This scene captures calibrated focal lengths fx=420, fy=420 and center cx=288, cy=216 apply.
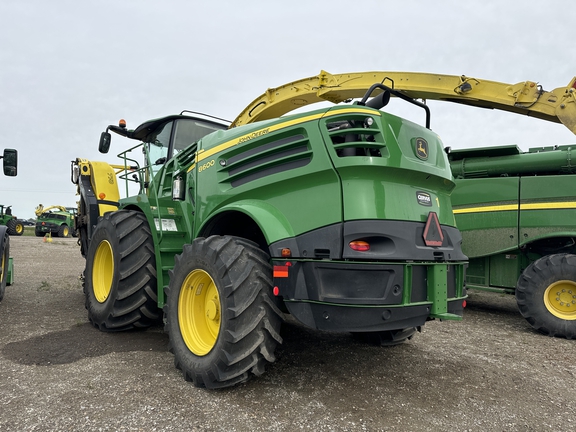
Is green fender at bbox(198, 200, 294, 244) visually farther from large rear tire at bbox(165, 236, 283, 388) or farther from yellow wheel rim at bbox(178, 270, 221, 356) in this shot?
yellow wheel rim at bbox(178, 270, 221, 356)

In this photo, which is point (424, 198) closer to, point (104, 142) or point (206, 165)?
point (206, 165)

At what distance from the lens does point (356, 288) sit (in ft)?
8.89

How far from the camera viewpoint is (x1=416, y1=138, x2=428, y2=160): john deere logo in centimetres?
319

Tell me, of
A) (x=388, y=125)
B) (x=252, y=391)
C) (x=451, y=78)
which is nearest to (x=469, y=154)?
(x=451, y=78)

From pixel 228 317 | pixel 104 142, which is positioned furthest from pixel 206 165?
pixel 104 142

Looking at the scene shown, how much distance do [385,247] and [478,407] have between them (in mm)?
1321

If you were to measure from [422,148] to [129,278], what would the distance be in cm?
303

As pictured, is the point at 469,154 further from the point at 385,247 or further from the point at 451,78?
the point at 385,247

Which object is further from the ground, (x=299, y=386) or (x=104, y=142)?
(x=104, y=142)

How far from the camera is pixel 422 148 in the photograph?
3.25 meters

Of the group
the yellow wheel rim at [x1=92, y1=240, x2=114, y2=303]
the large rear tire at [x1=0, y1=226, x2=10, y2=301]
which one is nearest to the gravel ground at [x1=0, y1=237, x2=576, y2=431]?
the yellow wheel rim at [x1=92, y1=240, x2=114, y2=303]

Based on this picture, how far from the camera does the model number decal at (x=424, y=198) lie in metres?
3.15

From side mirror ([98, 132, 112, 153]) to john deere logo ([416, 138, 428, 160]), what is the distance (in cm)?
389

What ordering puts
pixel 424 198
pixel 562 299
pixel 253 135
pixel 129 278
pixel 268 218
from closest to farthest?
pixel 268 218, pixel 424 198, pixel 253 135, pixel 129 278, pixel 562 299
